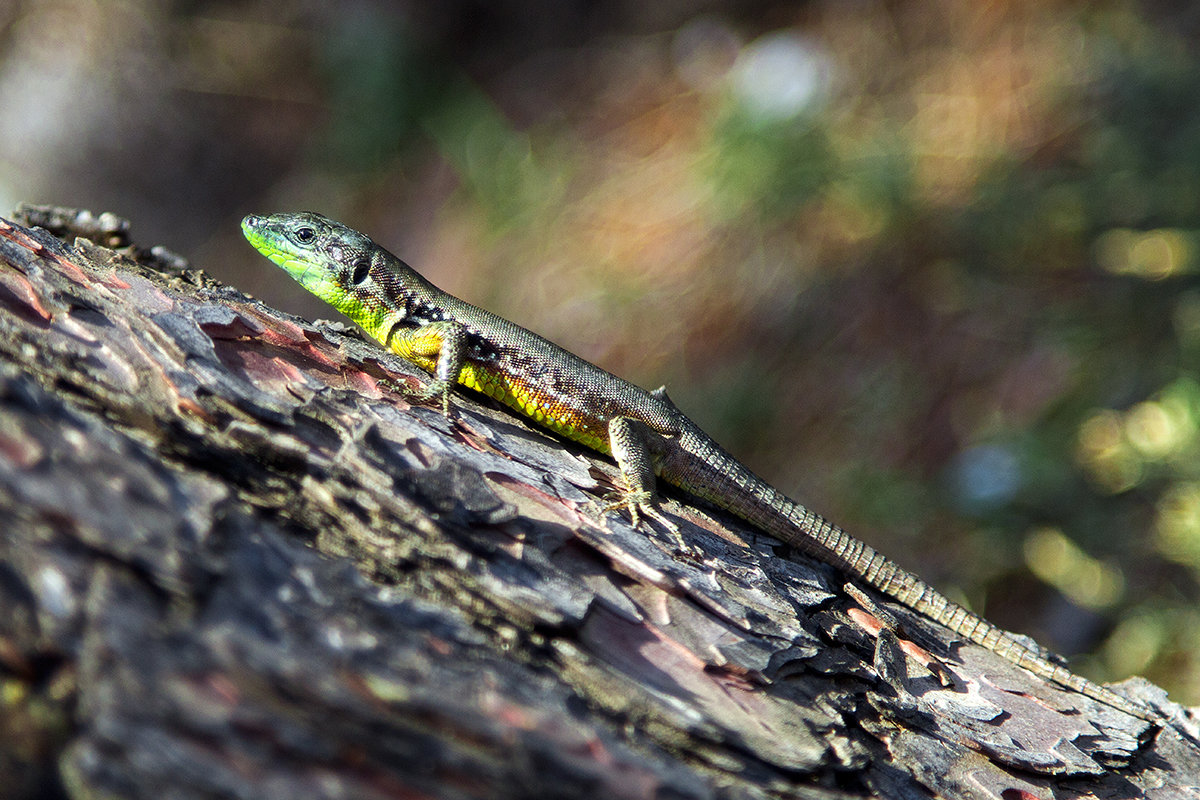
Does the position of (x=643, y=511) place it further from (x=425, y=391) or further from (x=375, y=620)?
(x=375, y=620)

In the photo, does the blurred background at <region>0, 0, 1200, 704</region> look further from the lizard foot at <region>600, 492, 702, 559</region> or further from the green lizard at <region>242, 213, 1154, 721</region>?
the lizard foot at <region>600, 492, 702, 559</region>

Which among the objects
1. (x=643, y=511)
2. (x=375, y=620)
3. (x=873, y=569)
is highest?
(x=873, y=569)

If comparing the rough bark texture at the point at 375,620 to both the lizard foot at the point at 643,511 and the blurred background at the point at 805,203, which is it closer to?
the lizard foot at the point at 643,511

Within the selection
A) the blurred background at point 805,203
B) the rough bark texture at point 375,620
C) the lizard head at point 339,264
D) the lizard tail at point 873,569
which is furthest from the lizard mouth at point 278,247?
the blurred background at point 805,203

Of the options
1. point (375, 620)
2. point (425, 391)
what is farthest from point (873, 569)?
point (375, 620)

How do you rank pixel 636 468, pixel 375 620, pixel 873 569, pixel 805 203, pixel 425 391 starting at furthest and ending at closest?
pixel 805 203 → pixel 873 569 → pixel 636 468 → pixel 425 391 → pixel 375 620

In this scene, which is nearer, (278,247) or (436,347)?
(436,347)

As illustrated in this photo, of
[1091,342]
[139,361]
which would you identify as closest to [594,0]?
[1091,342]
